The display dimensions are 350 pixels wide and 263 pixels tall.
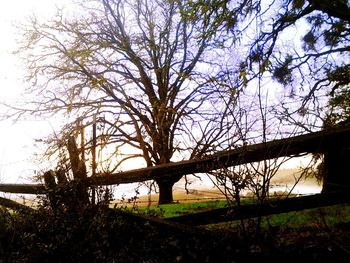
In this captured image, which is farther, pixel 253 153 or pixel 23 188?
pixel 23 188

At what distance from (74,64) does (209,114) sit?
6.66m

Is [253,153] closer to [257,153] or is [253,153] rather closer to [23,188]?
[257,153]

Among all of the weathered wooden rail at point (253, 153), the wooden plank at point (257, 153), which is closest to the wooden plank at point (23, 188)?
the weathered wooden rail at point (253, 153)

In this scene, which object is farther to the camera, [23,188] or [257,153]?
[23,188]

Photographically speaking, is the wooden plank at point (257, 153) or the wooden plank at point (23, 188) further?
the wooden plank at point (23, 188)

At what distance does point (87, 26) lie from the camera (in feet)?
50.9

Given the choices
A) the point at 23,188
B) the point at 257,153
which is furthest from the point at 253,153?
the point at 23,188

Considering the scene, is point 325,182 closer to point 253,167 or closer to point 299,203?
point 299,203

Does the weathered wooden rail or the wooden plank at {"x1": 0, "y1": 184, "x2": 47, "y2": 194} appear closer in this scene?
the weathered wooden rail

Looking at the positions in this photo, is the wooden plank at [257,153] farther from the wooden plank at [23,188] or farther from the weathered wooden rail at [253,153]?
the wooden plank at [23,188]

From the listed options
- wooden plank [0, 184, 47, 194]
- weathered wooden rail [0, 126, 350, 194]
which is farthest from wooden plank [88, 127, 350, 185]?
wooden plank [0, 184, 47, 194]

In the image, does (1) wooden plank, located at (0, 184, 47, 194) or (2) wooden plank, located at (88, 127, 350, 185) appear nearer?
(2) wooden plank, located at (88, 127, 350, 185)

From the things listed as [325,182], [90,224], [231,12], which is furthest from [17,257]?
[231,12]

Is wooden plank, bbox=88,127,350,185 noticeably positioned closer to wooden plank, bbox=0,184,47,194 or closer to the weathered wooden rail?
the weathered wooden rail
